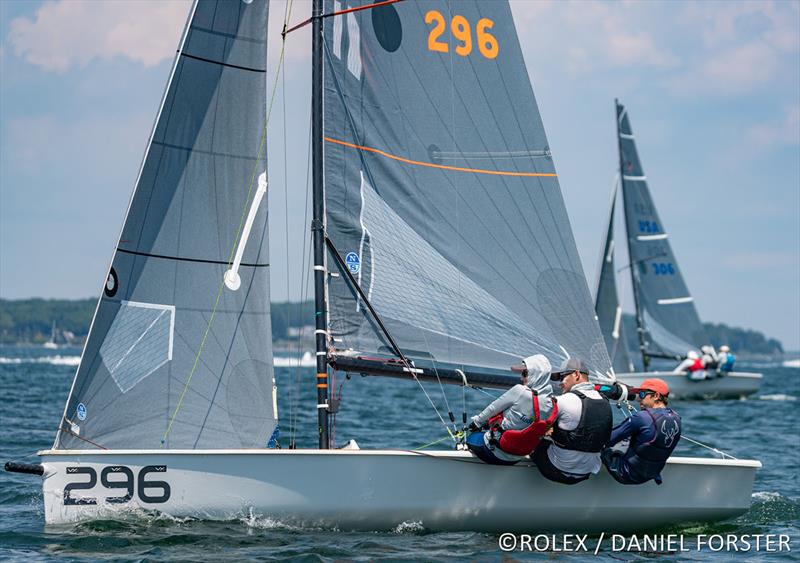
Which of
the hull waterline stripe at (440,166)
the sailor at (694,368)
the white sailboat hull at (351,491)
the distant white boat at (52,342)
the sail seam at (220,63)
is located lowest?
the distant white boat at (52,342)

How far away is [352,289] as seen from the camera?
953 centimetres

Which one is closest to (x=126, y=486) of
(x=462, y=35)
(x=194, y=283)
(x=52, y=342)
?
(x=194, y=283)

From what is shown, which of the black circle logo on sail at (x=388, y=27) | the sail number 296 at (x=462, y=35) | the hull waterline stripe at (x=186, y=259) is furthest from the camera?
the sail number 296 at (x=462, y=35)

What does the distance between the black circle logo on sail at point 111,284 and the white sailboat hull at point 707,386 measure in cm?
2294

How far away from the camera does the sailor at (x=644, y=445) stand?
8672mm

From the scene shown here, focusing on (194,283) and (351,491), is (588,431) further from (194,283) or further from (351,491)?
(194,283)

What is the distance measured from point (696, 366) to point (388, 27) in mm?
22779

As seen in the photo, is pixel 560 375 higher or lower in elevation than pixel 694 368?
higher

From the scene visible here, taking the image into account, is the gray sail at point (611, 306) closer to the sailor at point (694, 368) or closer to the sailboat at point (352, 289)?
the sailor at point (694, 368)

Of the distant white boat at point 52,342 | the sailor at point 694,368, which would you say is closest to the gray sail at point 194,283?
the sailor at point 694,368

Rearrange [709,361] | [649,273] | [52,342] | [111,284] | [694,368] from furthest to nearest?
1. [52,342]
2. [649,273]
3. [709,361]
4. [694,368]
5. [111,284]

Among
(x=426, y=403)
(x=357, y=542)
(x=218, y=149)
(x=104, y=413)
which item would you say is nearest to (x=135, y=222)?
(x=218, y=149)

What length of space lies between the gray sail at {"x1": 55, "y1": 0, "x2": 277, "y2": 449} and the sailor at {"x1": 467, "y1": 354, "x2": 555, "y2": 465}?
6.83 ft

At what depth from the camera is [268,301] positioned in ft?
32.2
